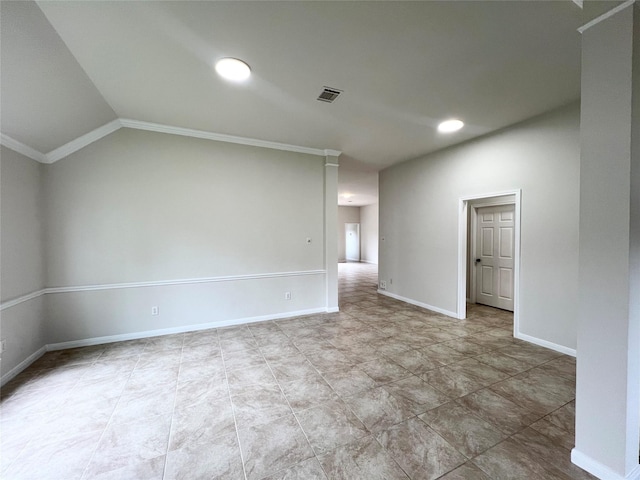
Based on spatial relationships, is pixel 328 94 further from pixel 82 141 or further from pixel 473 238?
pixel 473 238

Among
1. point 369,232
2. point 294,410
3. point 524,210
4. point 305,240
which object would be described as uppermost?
point 524,210

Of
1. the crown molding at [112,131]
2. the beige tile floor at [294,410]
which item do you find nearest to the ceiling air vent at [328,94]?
the crown molding at [112,131]

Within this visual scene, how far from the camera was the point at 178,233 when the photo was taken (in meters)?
3.59

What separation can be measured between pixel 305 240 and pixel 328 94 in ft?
7.87

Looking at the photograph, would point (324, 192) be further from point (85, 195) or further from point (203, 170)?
point (85, 195)

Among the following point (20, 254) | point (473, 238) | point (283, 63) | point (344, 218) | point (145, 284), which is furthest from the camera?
point (344, 218)

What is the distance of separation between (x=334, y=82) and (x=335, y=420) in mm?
2921

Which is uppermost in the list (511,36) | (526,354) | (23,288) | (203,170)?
(511,36)

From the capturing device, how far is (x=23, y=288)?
2.66m

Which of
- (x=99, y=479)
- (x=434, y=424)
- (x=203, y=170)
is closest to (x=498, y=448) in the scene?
(x=434, y=424)

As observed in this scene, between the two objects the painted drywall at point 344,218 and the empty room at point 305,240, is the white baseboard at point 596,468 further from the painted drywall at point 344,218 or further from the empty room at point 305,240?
the painted drywall at point 344,218

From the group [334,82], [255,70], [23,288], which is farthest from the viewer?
[23,288]

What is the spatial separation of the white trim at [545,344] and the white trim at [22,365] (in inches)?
225

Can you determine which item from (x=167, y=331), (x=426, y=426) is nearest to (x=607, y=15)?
(x=426, y=426)
